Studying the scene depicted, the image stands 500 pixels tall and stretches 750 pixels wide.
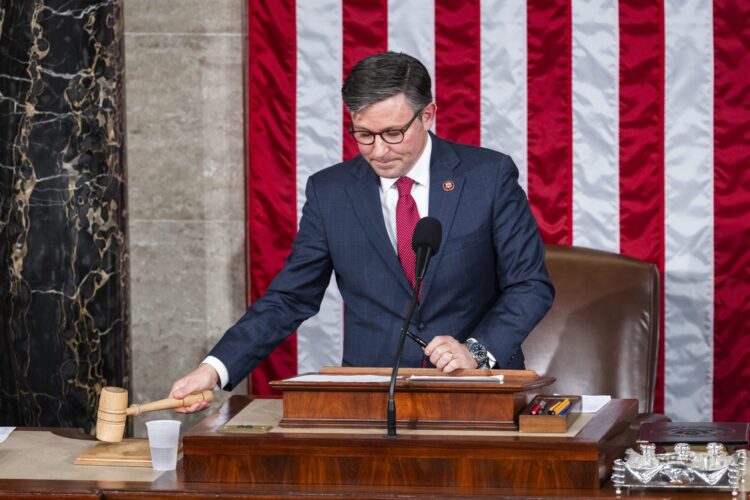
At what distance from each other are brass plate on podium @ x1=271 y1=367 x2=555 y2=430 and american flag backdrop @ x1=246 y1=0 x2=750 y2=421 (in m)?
1.99

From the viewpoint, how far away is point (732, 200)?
14.5 feet

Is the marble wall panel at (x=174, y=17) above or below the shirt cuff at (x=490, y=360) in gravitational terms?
above

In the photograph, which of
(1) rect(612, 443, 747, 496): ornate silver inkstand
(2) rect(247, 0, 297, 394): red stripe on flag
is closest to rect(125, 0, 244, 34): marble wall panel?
(2) rect(247, 0, 297, 394): red stripe on flag

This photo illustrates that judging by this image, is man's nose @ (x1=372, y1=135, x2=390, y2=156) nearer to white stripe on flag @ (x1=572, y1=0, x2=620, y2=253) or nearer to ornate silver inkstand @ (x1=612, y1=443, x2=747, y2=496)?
ornate silver inkstand @ (x1=612, y1=443, x2=747, y2=496)

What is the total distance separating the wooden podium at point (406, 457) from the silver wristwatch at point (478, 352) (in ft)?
0.99

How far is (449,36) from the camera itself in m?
4.52

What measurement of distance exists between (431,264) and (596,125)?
1.56 metres

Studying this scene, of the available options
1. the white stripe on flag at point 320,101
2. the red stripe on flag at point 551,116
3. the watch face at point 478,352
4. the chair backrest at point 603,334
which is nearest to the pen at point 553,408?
the watch face at point 478,352

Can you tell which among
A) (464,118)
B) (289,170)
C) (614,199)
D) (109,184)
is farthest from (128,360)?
(614,199)

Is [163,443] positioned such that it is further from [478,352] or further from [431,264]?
[431,264]

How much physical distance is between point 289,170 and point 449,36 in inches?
30.2

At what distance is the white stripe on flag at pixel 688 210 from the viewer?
14.4 feet

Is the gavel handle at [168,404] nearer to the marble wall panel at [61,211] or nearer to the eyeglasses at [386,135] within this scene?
the eyeglasses at [386,135]

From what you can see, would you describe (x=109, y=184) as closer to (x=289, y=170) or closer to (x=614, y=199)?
(x=289, y=170)
